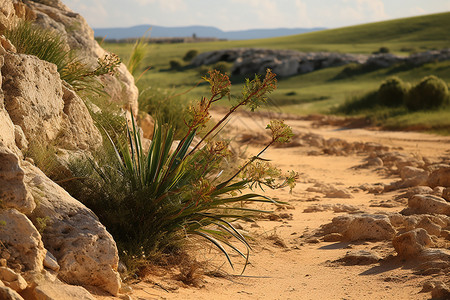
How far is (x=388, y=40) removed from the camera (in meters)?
58.8

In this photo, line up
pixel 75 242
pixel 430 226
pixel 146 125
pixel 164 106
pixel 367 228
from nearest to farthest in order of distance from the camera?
pixel 75 242
pixel 430 226
pixel 367 228
pixel 146 125
pixel 164 106

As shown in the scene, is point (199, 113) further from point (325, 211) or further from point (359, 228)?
point (325, 211)

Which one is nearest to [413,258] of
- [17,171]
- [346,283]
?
[346,283]

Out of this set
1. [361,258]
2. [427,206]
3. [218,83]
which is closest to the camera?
[218,83]

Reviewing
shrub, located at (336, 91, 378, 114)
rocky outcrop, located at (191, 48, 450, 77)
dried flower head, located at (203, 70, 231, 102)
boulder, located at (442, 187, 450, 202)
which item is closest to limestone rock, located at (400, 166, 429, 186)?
boulder, located at (442, 187, 450, 202)

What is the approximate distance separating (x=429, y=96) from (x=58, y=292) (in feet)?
57.3

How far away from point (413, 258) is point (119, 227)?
2259 millimetres

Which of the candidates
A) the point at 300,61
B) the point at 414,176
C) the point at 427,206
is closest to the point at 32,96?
the point at 427,206

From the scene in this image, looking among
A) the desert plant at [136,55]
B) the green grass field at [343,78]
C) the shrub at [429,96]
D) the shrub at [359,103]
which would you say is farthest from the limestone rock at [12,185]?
the shrub at [359,103]

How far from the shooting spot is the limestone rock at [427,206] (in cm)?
574

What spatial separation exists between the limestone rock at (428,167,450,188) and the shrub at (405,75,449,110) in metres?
11.4

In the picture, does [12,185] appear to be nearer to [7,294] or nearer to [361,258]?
[7,294]

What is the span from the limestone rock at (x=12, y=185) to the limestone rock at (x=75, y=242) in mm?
227

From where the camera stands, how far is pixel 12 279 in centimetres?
264
